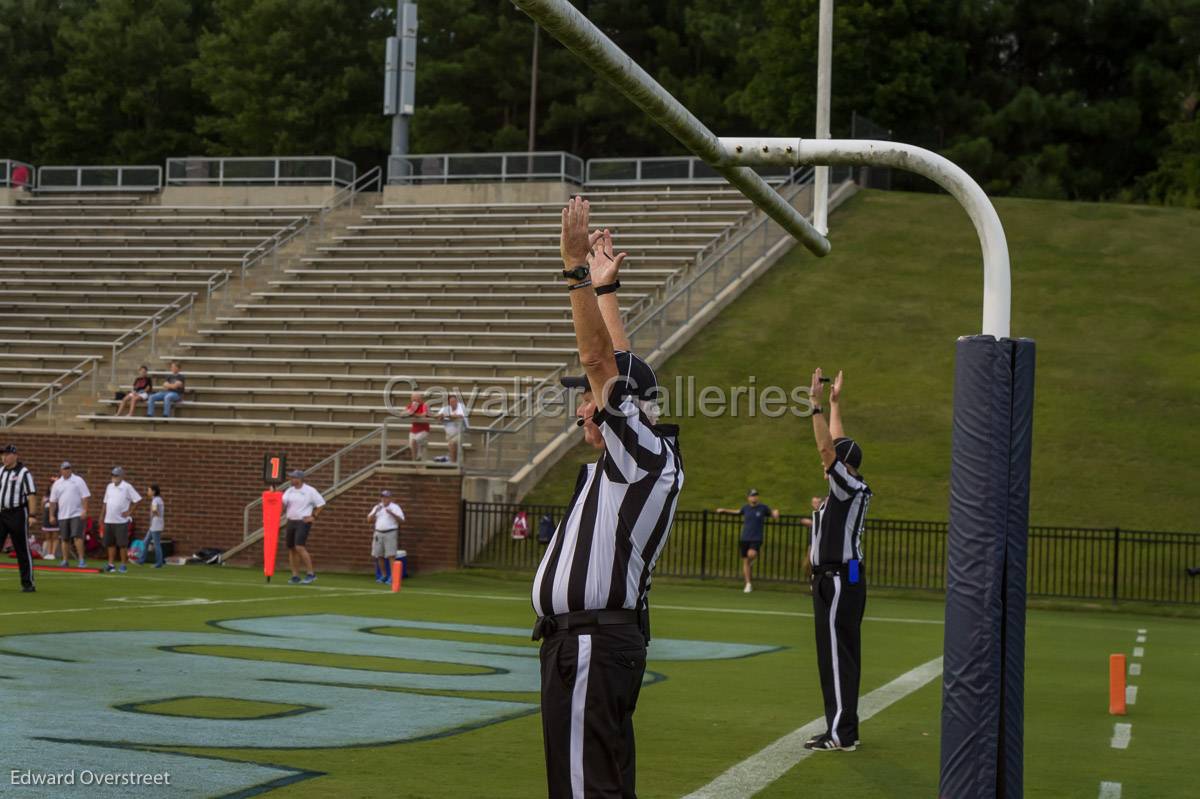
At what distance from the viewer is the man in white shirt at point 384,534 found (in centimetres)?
2344

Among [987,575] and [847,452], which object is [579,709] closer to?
[987,575]

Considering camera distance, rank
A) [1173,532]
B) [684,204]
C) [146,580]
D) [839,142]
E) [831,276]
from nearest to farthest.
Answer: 1. [839,142]
2. [146,580]
3. [1173,532]
4. [831,276]
5. [684,204]

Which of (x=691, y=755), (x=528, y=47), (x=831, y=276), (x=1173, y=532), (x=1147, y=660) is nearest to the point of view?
(x=691, y=755)

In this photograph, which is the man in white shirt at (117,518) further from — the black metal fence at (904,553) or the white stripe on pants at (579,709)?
the white stripe on pants at (579,709)

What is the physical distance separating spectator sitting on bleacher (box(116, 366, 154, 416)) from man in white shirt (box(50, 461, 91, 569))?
194 inches

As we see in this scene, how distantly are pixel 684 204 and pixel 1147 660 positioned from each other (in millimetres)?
25509

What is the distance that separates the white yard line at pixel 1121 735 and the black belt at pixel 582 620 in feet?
18.5

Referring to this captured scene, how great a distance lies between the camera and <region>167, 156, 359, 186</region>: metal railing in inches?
1681

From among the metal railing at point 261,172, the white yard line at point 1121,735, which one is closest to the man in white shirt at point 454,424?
the white yard line at point 1121,735

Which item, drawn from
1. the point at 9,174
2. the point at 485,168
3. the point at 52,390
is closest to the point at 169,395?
the point at 52,390

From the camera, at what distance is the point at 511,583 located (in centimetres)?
2347

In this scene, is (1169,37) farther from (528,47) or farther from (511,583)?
(511,583)

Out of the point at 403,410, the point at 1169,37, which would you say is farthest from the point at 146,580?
the point at 1169,37

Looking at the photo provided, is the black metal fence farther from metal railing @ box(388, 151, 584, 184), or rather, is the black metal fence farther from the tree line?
the tree line
